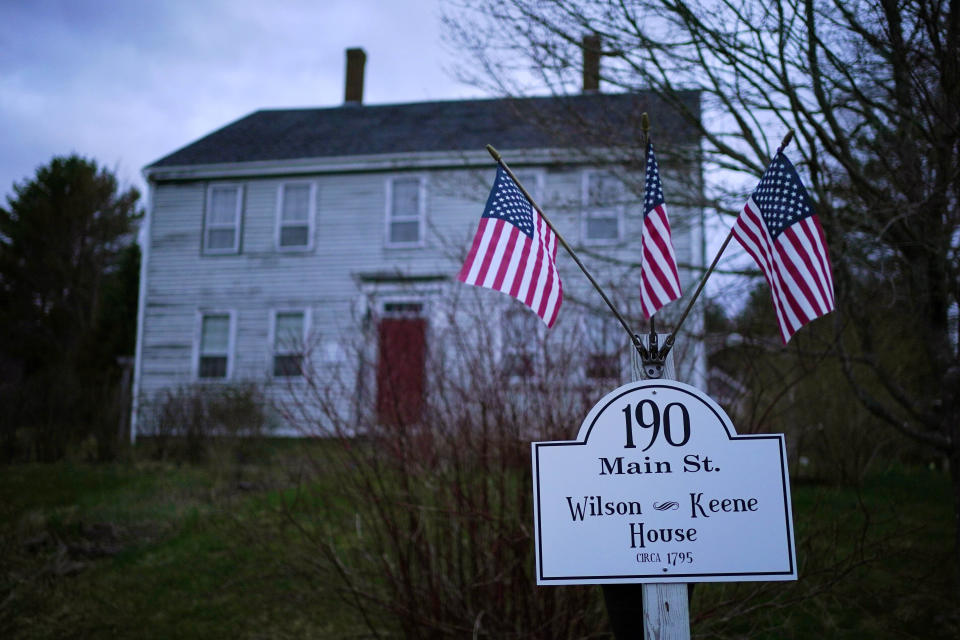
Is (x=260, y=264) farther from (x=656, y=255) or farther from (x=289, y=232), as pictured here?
(x=656, y=255)

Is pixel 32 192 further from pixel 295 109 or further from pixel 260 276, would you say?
pixel 260 276

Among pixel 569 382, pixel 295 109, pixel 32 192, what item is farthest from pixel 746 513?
pixel 32 192

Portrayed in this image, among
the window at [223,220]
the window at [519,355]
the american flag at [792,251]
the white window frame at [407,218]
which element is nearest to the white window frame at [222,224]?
the window at [223,220]

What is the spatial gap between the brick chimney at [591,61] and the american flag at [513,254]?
306cm

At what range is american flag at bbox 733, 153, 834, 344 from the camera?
2484 millimetres

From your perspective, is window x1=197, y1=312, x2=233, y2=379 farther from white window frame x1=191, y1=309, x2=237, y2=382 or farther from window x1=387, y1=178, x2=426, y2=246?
window x1=387, y1=178, x2=426, y2=246

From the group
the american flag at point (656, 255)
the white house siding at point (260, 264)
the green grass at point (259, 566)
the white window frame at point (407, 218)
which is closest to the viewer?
the american flag at point (656, 255)

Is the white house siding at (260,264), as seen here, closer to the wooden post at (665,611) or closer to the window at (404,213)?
the window at (404,213)

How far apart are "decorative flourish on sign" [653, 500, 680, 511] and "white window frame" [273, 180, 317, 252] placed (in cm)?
1442

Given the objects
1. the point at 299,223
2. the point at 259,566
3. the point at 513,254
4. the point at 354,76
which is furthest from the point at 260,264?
the point at 513,254

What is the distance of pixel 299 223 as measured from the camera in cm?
1596

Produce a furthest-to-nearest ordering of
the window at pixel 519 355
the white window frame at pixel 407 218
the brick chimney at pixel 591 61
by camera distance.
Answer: the white window frame at pixel 407 218 → the brick chimney at pixel 591 61 → the window at pixel 519 355

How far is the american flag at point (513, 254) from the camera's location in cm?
252

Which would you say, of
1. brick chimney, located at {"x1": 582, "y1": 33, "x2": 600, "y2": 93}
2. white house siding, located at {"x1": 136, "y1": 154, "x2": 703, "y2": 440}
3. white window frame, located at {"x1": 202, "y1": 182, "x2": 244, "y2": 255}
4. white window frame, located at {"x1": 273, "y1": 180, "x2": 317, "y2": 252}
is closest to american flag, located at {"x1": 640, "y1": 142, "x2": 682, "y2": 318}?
brick chimney, located at {"x1": 582, "y1": 33, "x2": 600, "y2": 93}
